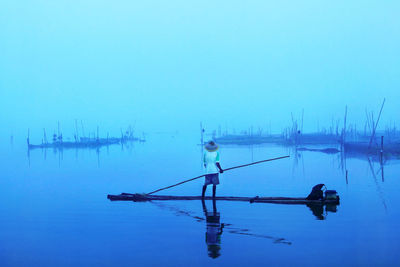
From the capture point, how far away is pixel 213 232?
203 inches

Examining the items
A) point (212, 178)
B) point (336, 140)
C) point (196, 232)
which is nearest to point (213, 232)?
point (196, 232)

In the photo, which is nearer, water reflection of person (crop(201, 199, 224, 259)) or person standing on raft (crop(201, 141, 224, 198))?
water reflection of person (crop(201, 199, 224, 259))

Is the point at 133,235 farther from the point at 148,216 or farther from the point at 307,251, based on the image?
the point at 307,251

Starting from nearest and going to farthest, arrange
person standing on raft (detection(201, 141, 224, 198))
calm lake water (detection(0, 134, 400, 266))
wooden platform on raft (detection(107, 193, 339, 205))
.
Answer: calm lake water (detection(0, 134, 400, 266)), wooden platform on raft (detection(107, 193, 339, 205)), person standing on raft (detection(201, 141, 224, 198))

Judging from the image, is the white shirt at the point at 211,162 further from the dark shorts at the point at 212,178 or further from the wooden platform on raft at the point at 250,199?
the wooden platform on raft at the point at 250,199

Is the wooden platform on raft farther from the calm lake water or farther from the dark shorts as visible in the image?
the dark shorts

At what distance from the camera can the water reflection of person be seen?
429cm

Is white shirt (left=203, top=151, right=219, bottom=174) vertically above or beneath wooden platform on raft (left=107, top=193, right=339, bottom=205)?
above

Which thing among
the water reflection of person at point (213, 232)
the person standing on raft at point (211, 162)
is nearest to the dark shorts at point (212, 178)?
the person standing on raft at point (211, 162)

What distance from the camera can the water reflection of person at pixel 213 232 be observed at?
4289 millimetres

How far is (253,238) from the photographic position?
4.80 meters

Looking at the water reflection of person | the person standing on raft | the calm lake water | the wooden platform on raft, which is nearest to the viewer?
the calm lake water

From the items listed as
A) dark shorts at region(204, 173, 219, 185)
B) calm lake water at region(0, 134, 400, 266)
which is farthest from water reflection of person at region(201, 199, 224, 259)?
dark shorts at region(204, 173, 219, 185)

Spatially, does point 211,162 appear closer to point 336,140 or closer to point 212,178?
point 212,178
